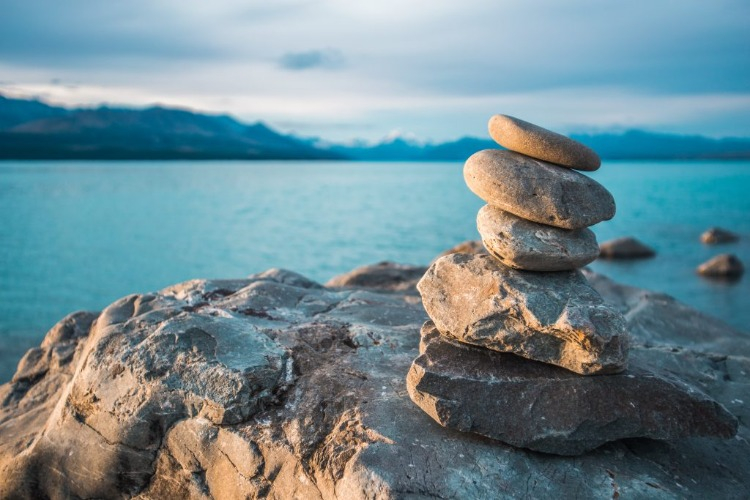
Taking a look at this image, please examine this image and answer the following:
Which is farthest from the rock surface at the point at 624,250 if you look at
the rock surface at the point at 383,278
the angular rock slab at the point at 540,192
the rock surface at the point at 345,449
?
the angular rock slab at the point at 540,192

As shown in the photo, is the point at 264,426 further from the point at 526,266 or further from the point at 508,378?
the point at 526,266

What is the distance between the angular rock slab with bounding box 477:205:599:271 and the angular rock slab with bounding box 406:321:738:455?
970 millimetres

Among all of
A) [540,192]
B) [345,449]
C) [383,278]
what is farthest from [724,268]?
[345,449]

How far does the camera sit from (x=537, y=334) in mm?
5520

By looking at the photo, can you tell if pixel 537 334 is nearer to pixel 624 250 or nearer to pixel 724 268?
pixel 724 268

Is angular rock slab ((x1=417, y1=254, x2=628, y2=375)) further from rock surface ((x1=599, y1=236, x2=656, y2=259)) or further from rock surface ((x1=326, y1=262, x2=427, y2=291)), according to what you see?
rock surface ((x1=599, y1=236, x2=656, y2=259))

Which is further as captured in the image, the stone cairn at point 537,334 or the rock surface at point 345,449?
the stone cairn at point 537,334

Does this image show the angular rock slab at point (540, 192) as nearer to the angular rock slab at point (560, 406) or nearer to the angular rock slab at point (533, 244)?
the angular rock slab at point (533, 244)

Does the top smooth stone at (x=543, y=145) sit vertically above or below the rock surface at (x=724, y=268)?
above

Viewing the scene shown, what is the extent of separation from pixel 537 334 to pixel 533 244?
803mm

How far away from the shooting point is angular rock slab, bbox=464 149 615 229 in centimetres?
567

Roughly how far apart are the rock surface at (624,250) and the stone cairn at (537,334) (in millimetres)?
23646

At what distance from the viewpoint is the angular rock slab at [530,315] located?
5395 millimetres

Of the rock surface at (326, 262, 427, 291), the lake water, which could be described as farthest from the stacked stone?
the lake water
